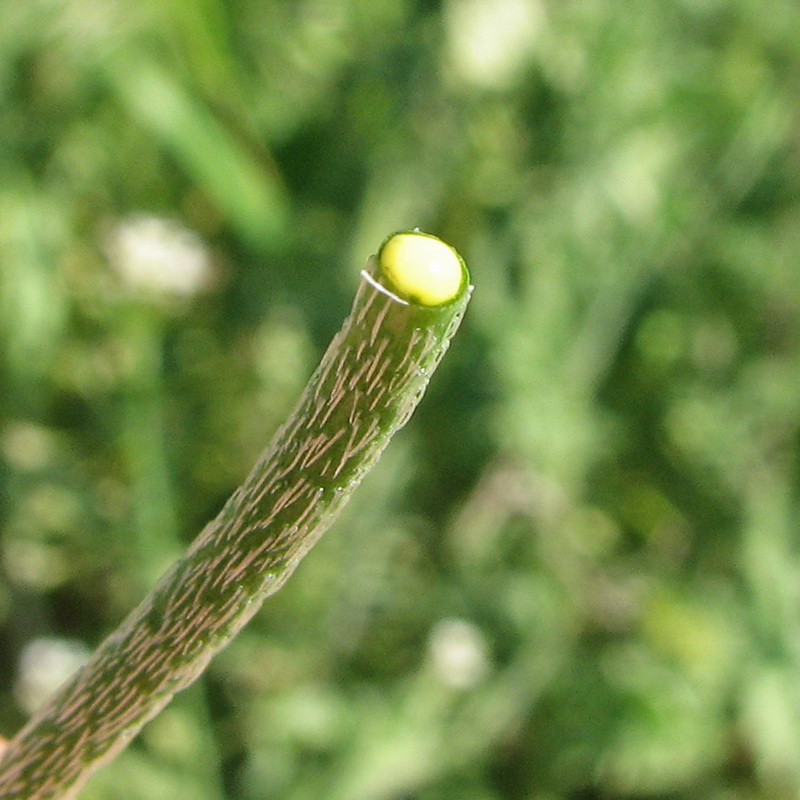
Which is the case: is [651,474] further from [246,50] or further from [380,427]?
[380,427]

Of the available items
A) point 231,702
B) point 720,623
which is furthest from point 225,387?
point 720,623

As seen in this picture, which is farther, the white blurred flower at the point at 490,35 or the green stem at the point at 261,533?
the white blurred flower at the point at 490,35

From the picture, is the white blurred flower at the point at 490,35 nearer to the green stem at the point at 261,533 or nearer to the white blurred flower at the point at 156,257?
the white blurred flower at the point at 156,257

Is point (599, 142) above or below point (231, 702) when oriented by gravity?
above

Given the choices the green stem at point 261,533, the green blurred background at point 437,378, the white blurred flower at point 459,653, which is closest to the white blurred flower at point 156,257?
the green blurred background at point 437,378

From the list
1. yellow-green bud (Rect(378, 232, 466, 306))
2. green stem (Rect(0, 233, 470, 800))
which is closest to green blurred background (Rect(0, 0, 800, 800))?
green stem (Rect(0, 233, 470, 800))
